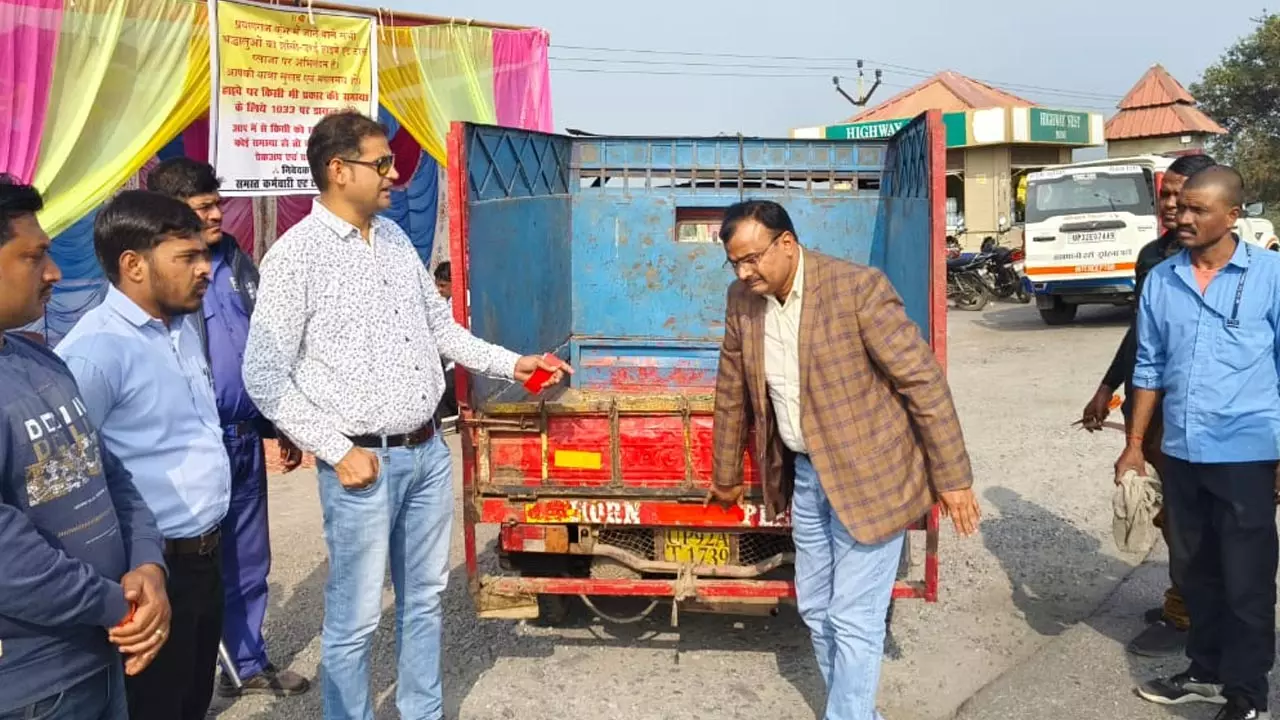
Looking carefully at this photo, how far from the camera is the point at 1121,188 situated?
539 inches

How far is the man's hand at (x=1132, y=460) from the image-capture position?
379 centimetres

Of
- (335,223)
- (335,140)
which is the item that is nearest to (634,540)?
(335,223)

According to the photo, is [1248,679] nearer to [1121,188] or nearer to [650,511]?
[650,511]

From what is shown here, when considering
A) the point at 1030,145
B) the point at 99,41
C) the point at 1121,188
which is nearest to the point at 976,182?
the point at 1030,145

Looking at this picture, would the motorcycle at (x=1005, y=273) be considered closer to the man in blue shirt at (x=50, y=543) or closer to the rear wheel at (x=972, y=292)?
the rear wheel at (x=972, y=292)

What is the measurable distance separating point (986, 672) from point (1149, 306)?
1.51m

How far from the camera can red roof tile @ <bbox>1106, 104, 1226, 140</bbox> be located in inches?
1114

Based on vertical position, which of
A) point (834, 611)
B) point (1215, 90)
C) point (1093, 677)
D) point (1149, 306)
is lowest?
point (1093, 677)

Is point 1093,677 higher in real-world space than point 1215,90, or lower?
lower

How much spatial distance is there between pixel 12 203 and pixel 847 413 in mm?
2118

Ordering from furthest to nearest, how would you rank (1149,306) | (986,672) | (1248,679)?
(986,672) < (1149,306) < (1248,679)

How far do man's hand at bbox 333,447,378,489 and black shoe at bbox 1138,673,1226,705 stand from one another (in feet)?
9.33

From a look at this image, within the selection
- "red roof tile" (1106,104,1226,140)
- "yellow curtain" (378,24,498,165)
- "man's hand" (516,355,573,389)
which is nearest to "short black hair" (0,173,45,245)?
"man's hand" (516,355,573,389)

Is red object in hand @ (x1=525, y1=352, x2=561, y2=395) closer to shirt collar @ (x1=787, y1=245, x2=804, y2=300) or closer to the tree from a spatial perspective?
shirt collar @ (x1=787, y1=245, x2=804, y2=300)
